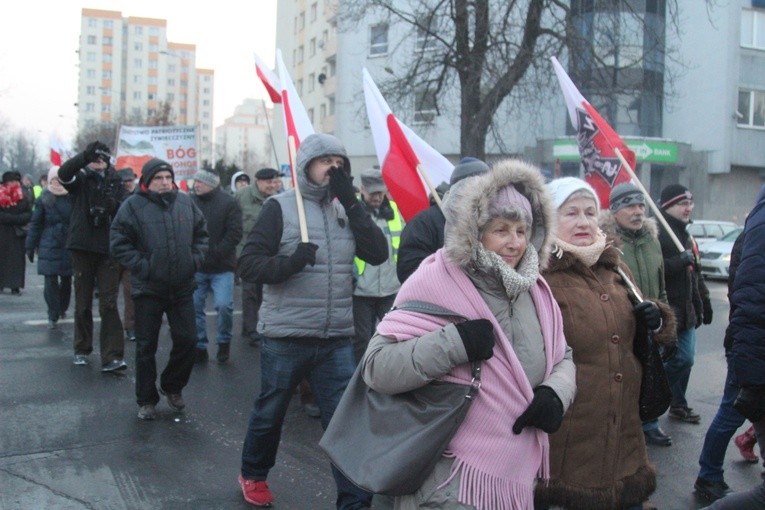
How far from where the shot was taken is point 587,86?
1750cm

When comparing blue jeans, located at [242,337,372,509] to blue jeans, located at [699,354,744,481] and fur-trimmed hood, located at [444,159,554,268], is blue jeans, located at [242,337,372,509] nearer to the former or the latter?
fur-trimmed hood, located at [444,159,554,268]

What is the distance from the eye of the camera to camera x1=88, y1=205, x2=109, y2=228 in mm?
7367

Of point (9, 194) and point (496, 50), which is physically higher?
point (496, 50)

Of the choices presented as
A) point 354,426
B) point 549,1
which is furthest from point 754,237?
point 549,1

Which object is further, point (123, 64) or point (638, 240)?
point (123, 64)

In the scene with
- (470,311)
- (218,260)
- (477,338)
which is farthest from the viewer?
(218,260)

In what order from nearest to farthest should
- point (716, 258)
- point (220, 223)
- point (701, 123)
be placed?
point (220, 223), point (716, 258), point (701, 123)

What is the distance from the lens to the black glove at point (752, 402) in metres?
3.39

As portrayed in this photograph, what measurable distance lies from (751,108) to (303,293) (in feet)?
115

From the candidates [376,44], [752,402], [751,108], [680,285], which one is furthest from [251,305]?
[376,44]

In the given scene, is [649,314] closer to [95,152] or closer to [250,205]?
[95,152]

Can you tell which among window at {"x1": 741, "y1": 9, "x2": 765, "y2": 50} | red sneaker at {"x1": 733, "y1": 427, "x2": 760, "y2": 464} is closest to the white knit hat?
red sneaker at {"x1": 733, "y1": 427, "x2": 760, "y2": 464}

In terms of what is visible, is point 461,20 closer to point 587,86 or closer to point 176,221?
point 587,86

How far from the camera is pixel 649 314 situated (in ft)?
11.0
